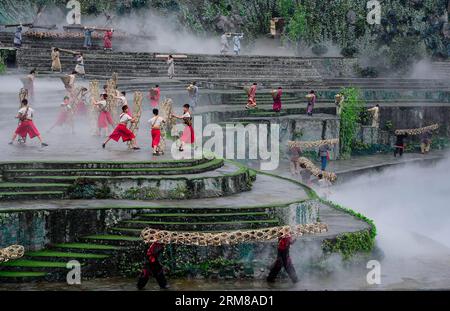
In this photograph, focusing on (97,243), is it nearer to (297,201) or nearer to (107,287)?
(107,287)

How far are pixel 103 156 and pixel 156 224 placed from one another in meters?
5.20

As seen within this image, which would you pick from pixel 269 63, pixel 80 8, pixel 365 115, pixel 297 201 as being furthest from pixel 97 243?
pixel 80 8

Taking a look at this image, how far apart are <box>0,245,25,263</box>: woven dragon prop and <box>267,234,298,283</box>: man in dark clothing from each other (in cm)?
508

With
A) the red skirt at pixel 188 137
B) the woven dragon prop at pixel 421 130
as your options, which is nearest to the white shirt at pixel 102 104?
the red skirt at pixel 188 137

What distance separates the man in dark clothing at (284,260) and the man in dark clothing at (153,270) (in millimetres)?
2286

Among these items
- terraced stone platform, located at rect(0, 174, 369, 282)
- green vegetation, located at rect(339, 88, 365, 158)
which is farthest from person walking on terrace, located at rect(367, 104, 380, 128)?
terraced stone platform, located at rect(0, 174, 369, 282)

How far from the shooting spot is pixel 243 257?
70.7ft

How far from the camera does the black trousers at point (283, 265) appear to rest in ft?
68.7

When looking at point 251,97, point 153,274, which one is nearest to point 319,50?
point 251,97

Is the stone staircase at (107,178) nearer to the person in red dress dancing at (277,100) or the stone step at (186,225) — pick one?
the stone step at (186,225)

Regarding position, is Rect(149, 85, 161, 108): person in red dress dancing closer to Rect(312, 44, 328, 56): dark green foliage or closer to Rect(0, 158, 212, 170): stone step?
Rect(0, 158, 212, 170): stone step

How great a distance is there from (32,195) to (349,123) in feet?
71.0

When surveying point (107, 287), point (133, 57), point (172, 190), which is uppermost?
point (133, 57)
